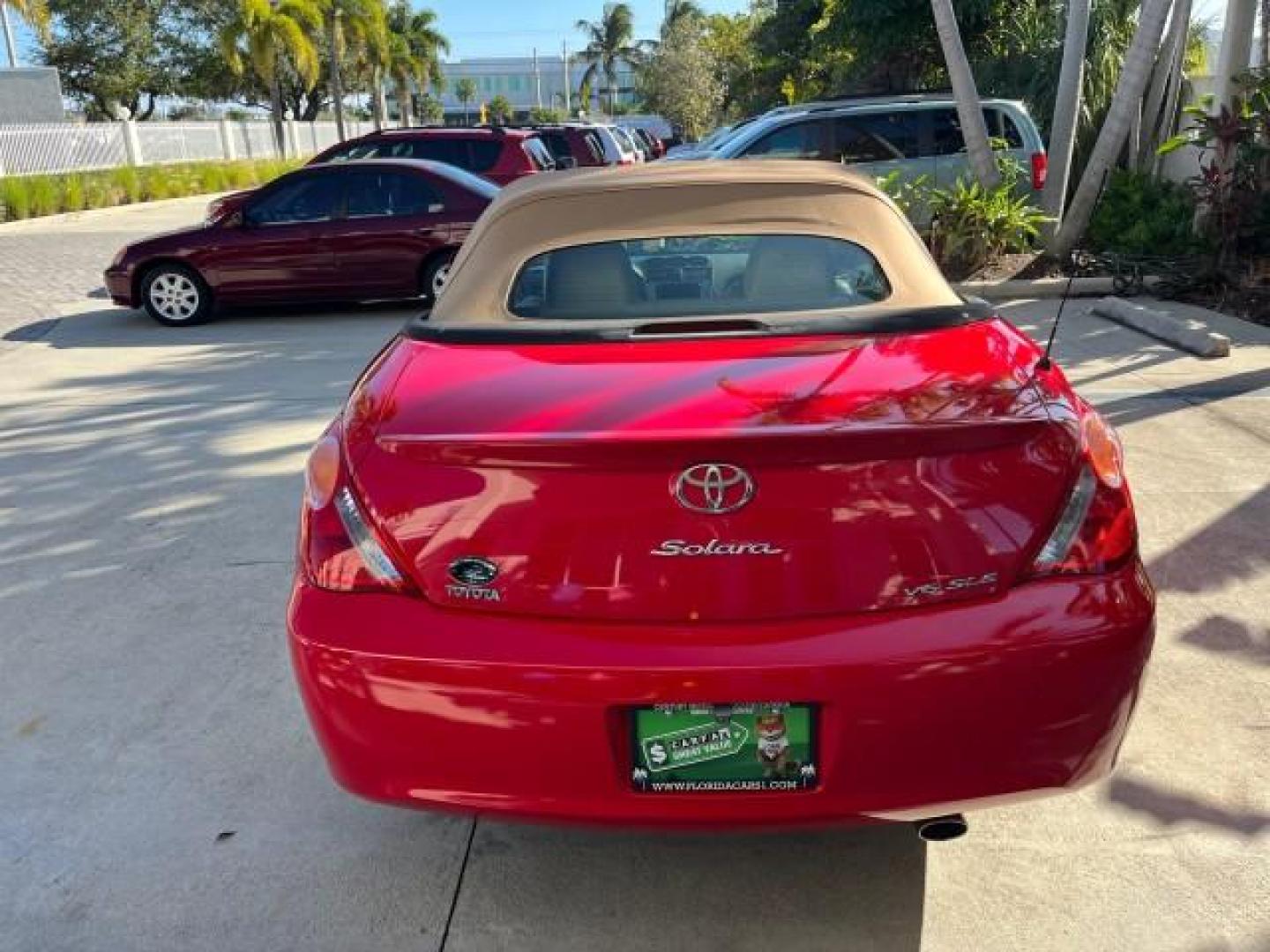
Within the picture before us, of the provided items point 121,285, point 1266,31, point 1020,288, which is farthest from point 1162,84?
point 121,285

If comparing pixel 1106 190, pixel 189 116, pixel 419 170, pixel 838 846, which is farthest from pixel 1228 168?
pixel 189 116

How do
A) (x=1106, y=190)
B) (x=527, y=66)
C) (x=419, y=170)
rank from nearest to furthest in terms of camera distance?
(x=419, y=170), (x=1106, y=190), (x=527, y=66)

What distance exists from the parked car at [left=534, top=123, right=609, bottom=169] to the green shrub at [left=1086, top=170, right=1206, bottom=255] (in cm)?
809

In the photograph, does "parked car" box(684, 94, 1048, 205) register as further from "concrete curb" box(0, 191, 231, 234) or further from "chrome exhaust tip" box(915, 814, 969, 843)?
"concrete curb" box(0, 191, 231, 234)

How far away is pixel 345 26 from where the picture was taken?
46.4m

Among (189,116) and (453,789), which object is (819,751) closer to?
(453,789)

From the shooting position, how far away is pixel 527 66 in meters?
147

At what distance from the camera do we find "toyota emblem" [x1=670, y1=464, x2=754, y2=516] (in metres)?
2.10

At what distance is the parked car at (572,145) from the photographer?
56.8ft

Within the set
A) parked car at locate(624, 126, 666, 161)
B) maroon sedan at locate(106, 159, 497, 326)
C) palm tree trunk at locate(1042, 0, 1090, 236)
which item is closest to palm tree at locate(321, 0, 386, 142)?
parked car at locate(624, 126, 666, 161)

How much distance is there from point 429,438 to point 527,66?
15488 cm

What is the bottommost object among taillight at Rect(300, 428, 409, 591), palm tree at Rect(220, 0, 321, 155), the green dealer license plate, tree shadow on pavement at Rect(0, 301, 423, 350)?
tree shadow on pavement at Rect(0, 301, 423, 350)

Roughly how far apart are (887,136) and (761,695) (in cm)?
1132

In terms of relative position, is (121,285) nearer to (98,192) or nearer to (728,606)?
(728,606)
